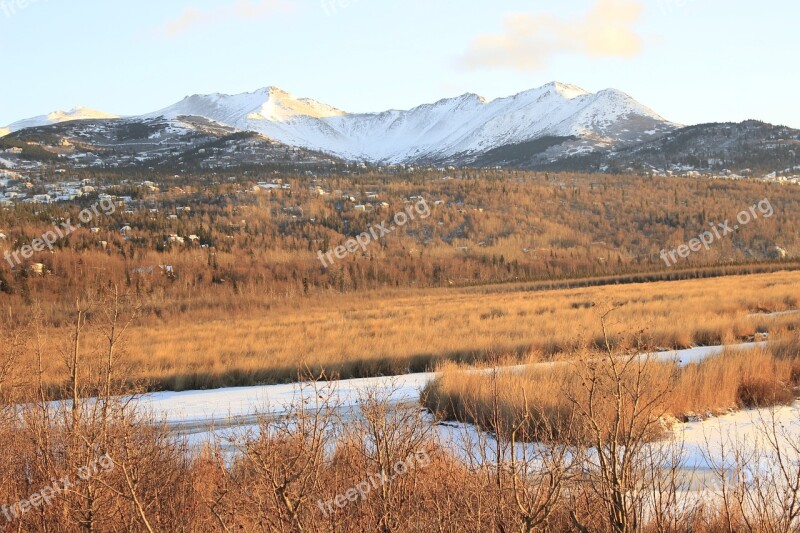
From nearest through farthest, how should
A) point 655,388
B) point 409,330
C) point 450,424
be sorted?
1. point 655,388
2. point 450,424
3. point 409,330

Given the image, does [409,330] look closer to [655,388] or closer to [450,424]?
[450,424]

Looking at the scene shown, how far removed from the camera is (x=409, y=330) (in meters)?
19.3

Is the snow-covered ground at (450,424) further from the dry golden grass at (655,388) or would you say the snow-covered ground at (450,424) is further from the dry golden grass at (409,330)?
the dry golden grass at (409,330)

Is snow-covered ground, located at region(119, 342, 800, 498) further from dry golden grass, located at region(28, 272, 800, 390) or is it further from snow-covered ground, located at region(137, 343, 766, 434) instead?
dry golden grass, located at region(28, 272, 800, 390)

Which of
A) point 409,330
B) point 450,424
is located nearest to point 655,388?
point 450,424

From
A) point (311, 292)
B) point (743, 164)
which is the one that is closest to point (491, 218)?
point (311, 292)

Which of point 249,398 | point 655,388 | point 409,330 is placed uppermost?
point 655,388

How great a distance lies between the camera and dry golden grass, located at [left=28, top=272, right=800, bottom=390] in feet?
47.2

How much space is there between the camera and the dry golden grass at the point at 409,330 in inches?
566

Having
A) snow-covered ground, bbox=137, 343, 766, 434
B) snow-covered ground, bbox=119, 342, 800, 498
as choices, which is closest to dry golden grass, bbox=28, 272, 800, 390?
snow-covered ground, bbox=137, 343, 766, 434

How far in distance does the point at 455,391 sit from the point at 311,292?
25806 mm

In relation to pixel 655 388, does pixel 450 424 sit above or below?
below

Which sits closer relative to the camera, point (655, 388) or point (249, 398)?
point (655, 388)

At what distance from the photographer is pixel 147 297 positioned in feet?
95.7
